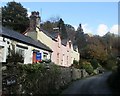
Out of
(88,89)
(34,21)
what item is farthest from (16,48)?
(34,21)

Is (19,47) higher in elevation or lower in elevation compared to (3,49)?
higher

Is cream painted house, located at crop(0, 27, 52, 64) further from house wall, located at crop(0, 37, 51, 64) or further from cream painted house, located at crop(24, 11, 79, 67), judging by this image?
cream painted house, located at crop(24, 11, 79, 67)

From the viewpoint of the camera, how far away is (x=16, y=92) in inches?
557

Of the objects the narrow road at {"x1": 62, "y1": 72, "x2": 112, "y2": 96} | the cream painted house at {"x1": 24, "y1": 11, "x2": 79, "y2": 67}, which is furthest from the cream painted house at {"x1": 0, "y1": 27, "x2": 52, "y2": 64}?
the narrow road at {"x1": 62, "y1": 72, "x2": 112, "y2": 96}

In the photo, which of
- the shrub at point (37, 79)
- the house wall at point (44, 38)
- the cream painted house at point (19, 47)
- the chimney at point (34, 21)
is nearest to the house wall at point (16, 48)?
the cream painted house at point (19, 47)

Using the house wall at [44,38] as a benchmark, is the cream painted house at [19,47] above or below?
below

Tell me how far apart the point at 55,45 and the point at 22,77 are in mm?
28126

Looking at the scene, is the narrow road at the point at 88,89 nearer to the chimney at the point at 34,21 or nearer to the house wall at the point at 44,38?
the house wall at the point at 44,38

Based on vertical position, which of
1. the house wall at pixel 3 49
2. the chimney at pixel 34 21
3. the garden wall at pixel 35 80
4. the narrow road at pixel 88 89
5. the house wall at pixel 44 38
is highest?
the chimney at pixel 34 21

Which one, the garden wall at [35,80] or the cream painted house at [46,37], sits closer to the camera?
the garden wall at [35,80]

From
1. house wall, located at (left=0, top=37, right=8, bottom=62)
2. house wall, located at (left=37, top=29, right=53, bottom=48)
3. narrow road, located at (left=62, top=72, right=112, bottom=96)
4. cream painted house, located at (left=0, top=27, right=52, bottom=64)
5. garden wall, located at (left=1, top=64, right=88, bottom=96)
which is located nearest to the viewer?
garden wall, located at (left=1, top=64, right=88, bottom=96)

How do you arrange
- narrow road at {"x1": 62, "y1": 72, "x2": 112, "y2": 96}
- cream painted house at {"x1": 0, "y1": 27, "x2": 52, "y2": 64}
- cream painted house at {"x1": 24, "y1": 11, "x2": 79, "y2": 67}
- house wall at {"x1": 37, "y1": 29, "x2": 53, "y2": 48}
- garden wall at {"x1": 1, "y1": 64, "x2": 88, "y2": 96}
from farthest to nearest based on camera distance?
house wall at {"x1": 37, "y1": 29, "x2": 53, "y2": 48} → cream painted house at {"x1": 24, "y1": 11, "x2": 79, "y2": 67} → cream painted house at {"x1": 0, "y1": 27, "x2": 52, "y2": 64} → narrow road at {"x1": 62, "y1": 72, "x2": 112, "y2": 96} → garden wall at {"x1": 1, "y1": 64, "x2": 88, "y2": 96}

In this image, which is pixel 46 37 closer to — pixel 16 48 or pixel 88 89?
pixel 16 48

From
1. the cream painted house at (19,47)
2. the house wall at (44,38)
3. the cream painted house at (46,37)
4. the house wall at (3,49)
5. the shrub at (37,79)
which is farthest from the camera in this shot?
the house wall at (44,38)
